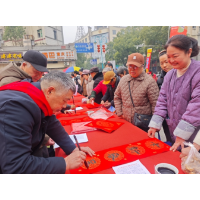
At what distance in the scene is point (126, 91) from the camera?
77.1 inches

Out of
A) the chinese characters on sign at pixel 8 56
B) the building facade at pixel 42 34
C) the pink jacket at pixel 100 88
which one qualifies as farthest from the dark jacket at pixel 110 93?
the building facade at pixel 42 34

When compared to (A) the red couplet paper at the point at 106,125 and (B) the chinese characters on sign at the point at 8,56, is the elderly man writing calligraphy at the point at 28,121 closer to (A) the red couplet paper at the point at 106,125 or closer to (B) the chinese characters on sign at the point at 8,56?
(A) the red couplet paper at the point at 106,125

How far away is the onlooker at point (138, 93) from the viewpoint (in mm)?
1794

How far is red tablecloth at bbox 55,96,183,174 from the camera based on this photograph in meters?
1.08

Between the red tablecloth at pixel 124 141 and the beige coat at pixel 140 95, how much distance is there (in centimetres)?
22

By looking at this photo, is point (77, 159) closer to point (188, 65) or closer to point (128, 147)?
point (128, 147)

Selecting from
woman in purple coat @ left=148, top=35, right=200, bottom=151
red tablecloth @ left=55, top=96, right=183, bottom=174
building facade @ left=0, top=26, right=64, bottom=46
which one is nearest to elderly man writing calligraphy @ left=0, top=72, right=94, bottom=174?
red tablecloth @ left=55, top=96, right=183, bottom=174

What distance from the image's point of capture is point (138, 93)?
1.83 m

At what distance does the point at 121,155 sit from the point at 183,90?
0.77 meters

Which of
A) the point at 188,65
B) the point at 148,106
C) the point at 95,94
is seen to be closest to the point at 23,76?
the point at 148,106

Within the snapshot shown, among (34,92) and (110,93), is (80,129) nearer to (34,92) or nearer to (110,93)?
(34,92)

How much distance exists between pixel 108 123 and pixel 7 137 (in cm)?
131

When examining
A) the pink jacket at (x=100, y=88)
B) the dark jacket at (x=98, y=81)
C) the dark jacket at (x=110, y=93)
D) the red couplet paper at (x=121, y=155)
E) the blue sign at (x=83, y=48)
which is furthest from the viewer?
the blue sign at (x=83, y=48)

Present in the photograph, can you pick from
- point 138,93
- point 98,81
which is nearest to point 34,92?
point 138,93
